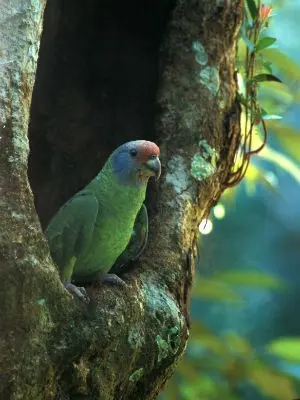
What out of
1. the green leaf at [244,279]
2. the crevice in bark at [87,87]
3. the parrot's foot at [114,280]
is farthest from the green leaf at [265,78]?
the green leaf at [244,279]

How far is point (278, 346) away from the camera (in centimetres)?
350

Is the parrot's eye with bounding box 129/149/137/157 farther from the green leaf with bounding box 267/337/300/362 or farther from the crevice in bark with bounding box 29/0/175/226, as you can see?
the green leaf with bounding box 267/337/300/362

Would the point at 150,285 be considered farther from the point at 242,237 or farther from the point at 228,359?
the point at 242,237

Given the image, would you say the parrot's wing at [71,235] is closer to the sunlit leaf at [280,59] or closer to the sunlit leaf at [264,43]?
the sunlit leaf at [264,43]

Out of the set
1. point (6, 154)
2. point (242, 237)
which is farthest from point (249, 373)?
point (242, 237)

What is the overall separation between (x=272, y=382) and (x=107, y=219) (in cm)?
163

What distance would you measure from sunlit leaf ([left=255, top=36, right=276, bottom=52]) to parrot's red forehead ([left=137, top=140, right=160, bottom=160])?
844mm

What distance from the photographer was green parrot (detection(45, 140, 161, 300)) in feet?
7.39

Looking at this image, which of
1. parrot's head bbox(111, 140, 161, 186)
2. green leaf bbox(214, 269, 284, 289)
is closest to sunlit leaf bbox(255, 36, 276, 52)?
parrot's head bbox(111, 140, 161, 186)

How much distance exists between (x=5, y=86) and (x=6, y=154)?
0.23 meters

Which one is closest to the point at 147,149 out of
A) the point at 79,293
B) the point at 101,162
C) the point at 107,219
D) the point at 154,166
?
the point at 154,166

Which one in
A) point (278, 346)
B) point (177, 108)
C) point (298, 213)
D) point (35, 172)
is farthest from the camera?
point (298, 213)

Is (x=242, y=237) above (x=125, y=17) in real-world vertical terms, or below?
below

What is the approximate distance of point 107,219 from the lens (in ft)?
7.91
